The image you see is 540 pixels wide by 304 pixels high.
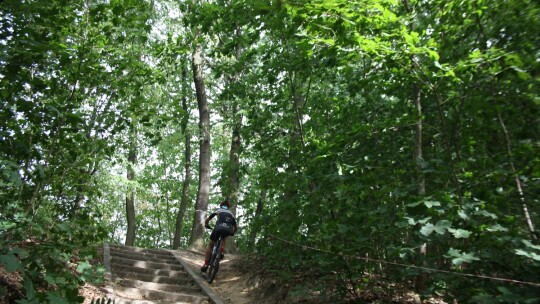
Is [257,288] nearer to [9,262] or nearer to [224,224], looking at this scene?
[224,224]

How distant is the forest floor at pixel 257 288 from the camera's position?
4730 mm

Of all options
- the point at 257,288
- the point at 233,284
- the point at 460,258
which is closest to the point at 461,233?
the point at 460,258

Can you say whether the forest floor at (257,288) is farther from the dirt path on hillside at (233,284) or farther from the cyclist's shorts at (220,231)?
the cyclist's shorts at (220,231)

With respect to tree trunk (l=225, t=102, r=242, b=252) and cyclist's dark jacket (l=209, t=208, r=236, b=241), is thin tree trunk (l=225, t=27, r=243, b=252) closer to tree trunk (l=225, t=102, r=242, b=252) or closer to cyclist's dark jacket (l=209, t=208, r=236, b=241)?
tree trunk (l=225, t=102, r=242, b=252)

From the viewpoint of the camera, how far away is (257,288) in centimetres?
807

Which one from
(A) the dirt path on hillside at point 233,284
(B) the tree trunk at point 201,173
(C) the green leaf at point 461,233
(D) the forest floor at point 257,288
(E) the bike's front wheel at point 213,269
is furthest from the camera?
(B) the tree trunk at point 201,173

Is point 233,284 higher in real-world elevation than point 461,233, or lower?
lower

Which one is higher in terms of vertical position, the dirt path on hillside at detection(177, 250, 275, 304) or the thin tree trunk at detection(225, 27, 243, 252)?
the thin tree trunk at detection(225, 27, 243, 252)

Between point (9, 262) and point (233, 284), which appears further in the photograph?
point (233, 284)

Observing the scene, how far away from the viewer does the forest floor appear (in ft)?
15.5

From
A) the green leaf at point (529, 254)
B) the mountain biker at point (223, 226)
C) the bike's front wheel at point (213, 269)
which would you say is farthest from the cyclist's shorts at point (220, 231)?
the green leaf at point (529, 254)

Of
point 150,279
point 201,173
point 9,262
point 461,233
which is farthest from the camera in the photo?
point 201,173

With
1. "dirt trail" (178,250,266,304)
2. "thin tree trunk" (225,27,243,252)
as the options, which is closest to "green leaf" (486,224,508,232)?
"thin tree trunk" (225,27,243,252)

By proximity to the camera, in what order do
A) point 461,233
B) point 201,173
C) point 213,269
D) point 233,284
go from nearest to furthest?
point 461,233
point 213,269
point 233,284
point 201,173
